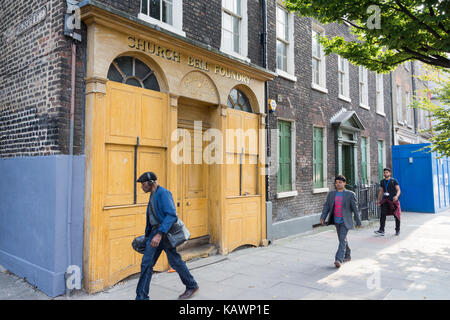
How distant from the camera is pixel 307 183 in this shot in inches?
443

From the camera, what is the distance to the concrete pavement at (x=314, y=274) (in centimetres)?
526

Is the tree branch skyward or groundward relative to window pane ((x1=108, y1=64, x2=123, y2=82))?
skyward

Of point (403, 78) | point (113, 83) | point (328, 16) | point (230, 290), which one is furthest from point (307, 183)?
point (403, 78)

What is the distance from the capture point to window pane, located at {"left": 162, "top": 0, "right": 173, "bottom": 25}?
7.15m

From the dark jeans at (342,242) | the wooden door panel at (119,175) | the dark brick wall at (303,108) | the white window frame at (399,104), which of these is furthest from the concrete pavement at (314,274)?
the white window frame at (399,104)

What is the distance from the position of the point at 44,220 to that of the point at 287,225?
6.60 m

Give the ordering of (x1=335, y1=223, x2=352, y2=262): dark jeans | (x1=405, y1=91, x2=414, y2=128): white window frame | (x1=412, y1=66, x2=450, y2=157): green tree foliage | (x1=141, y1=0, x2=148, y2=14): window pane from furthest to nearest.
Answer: (x1=405, y1=91, x2=414, y2=128): white window frame → (x1=412, y1=66, x2=450, y2=157): green tree foliage → (x1=335, y1=223, x2=352, y2=262): dark jeans → (x1=141, y1=0, x2=148, y2=14): window pane

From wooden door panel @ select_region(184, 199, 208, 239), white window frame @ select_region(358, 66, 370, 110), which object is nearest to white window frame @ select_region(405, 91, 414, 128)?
white window frame @ select_region(358, 66, 370, 110)

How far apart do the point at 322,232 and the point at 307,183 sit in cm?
158

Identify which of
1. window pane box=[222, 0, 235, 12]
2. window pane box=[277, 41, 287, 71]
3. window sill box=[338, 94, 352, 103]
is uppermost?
window pane box=[222, 0, 235, 12]

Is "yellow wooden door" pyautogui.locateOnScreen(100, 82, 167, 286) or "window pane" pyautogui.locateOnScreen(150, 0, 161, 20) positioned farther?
"window pane" pyautogui.locateOnScreen(150, 0, 161, 20)

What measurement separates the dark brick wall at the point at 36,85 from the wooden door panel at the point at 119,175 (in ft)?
1.70

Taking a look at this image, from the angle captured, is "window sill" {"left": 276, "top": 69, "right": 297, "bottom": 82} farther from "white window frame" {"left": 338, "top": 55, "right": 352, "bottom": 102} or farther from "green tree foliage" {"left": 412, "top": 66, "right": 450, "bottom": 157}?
"green tree foliage" {"left": 412, "top": 66, "right": 450, "bottom": 157}

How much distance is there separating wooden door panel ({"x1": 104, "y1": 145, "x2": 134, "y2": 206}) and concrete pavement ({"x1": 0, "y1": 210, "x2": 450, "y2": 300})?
1.38 m
